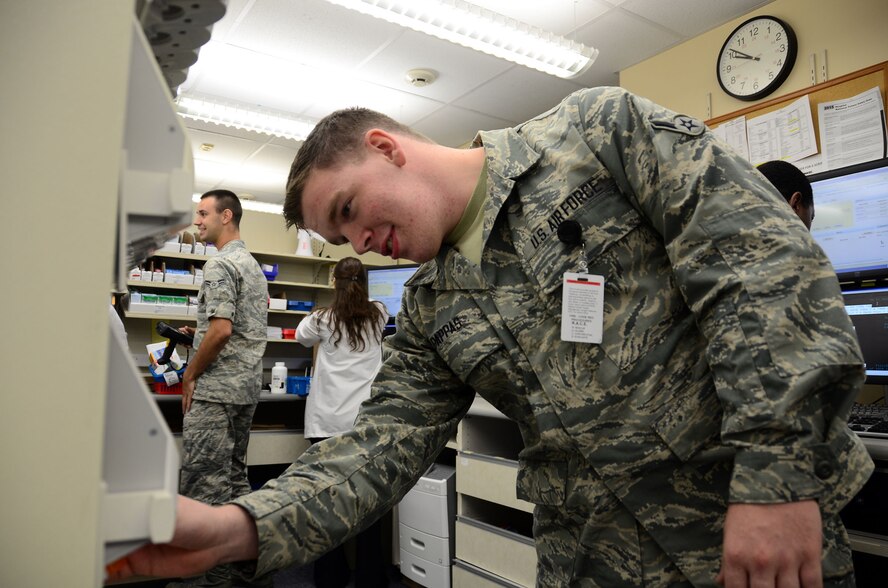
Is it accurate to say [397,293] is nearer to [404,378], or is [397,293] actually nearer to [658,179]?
[404,378]

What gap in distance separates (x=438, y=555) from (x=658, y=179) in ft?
6.67

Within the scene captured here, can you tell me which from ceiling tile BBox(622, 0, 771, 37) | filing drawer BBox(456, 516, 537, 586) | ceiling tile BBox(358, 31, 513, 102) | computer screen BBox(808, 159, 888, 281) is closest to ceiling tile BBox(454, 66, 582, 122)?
ceiling tile BBox(358, 31, 513, 102)

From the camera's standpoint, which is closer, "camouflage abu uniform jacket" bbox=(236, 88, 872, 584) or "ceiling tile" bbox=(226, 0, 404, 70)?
"camouflage abu uniform jacket" bbox=(236, 88, 872, 584)

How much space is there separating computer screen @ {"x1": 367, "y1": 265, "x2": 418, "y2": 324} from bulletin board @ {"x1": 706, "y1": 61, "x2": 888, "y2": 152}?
200 centimetres

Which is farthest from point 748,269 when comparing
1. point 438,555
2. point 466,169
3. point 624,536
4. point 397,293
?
point 397,293

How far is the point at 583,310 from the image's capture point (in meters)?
0.79

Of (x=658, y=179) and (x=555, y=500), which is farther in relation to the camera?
(x=555, y=500)

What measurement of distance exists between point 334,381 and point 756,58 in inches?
94.5

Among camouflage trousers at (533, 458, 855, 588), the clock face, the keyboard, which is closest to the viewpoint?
camouflage trousers at (533, 458, 855, 588)

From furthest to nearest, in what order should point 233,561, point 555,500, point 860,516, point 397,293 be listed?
point 397,293 → point 860,516 → point 555,500 → point 233,561

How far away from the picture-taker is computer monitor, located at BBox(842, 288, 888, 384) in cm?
144

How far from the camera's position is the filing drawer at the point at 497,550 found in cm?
201

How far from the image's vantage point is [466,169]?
983 mm

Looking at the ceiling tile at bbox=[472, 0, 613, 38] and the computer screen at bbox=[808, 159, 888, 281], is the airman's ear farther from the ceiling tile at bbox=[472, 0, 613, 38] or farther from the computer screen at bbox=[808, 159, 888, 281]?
the ceiling tile at bbox=[472, 0, 613, 38]
